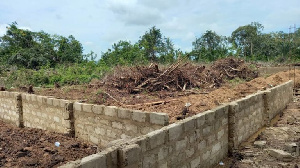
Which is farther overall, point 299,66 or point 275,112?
point 299,66

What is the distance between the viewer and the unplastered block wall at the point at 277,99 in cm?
902

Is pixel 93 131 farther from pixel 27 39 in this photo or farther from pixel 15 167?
pixel 27 39

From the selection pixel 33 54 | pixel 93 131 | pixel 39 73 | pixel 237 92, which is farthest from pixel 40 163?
pixel 33 54

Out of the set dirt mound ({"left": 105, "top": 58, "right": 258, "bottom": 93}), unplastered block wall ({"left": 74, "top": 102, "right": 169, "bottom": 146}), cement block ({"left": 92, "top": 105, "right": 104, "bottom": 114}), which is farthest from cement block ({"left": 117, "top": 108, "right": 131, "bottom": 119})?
dirt mound ({"left": 105, "top": 58, "right": 258, "bottom": 93})

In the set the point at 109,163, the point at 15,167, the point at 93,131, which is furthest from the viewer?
the point at 93,131

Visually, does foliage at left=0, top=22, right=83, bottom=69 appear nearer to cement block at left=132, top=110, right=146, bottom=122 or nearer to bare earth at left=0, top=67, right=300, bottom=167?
bare earth at left=0, top=67, right=300, bottom=167

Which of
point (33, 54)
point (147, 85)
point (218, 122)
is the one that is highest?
point (33, 54)

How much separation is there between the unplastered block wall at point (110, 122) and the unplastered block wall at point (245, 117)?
Answer: 1.91 meters

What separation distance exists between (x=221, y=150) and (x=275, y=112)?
5.34 meters

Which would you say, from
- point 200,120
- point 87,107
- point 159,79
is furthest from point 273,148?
point 159,79

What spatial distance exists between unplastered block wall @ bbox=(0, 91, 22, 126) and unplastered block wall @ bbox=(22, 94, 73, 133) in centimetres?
38

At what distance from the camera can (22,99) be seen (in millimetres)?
9984

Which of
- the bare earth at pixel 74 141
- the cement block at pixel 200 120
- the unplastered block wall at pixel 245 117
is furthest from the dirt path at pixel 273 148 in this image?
the cement block at pixel 200 120

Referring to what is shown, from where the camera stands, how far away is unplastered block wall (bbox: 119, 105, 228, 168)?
3.56m
